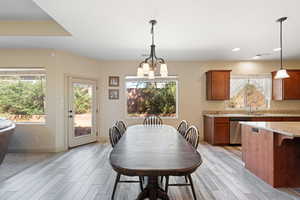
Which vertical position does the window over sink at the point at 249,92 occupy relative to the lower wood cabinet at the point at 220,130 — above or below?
above

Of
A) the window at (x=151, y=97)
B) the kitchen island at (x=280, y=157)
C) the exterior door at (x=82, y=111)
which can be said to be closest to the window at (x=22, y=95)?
the exterior door at (x=82, y=111)

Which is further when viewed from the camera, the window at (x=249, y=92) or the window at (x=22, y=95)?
the window at (x=249, y=92)

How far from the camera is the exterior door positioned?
16.8 ft

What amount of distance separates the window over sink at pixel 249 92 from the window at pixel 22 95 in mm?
5354

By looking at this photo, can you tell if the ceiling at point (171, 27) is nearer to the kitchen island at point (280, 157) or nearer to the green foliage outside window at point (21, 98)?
the green foliage outside window at point (21, 98)

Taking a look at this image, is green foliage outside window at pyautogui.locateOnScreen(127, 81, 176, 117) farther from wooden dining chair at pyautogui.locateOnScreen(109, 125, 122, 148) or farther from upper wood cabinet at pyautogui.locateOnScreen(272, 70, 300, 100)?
wooden dining chair at pyautogui.locateOnScreen(109, 125, 122, 148)

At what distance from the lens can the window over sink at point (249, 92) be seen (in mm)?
6059

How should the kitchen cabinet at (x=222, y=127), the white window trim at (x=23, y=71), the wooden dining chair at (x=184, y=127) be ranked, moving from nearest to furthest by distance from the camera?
the wooden dining chair at (x=184, y=127), the white window trim at (x=23, y=71), the kitchen cabinet at (x=222, y=127)

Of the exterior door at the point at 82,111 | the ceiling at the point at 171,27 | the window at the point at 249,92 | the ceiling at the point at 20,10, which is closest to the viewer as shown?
the ceiling at the point at 171,27

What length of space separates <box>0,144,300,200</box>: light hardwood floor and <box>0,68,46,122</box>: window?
1540mm

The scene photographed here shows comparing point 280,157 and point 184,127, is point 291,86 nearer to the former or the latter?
point 280,157

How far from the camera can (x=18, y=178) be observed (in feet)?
10.2

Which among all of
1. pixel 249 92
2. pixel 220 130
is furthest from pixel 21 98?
pixel 249 92

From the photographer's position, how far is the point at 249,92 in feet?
19.9
